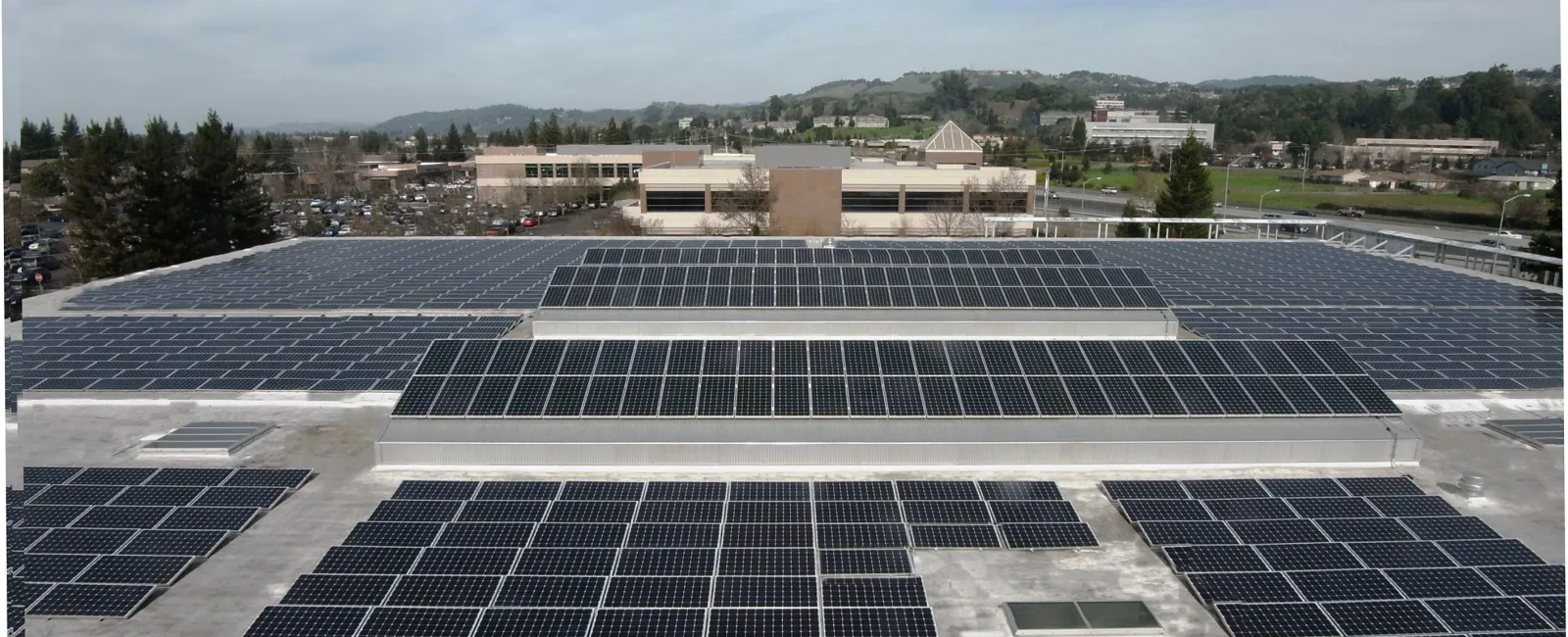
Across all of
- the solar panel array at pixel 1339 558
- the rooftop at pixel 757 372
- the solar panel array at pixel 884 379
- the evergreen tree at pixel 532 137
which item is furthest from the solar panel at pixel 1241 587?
the evergreen tree at pixel 532 137

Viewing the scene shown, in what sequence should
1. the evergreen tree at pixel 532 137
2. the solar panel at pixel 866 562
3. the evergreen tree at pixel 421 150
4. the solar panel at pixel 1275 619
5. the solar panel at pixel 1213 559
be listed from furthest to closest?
1. the evergreen tree at pixel 421 150
2. the evergreen tree at pixel 532 137
3. the solar panel at pixel 1213 559
4. the solar panel at pixel 866 562
5. the solar panel at pixel 1275 619

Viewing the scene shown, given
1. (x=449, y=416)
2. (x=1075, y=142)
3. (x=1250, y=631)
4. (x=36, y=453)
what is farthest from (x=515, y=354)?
(x=1075, y=142)

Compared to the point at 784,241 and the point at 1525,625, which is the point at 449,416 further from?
the point at 784,241

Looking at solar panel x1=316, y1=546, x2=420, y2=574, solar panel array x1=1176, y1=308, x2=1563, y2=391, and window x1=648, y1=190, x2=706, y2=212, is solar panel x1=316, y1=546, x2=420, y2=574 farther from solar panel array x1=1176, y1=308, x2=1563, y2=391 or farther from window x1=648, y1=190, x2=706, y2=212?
window x1=648, y1=190, x2=706, y2=212

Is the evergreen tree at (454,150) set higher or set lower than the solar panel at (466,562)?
higher

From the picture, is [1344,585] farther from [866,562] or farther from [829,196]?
[829,196]

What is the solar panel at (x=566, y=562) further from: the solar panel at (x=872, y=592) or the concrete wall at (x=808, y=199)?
the concrete wall at (x=808, y=199)

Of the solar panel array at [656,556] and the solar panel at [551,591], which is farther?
the solar panel at [551,591]
